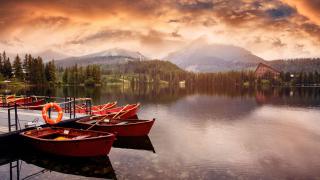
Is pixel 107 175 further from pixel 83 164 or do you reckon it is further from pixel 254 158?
pixel 254 158

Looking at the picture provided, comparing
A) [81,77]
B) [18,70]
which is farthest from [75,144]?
[81,77]

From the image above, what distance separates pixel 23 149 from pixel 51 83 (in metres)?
141

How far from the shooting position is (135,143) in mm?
28516

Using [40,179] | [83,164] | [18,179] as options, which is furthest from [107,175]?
[18,179]

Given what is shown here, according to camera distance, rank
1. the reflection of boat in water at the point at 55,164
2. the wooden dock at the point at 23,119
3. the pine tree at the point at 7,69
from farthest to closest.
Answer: the pine tree at the point at 7,69, the wooden dock at the point at 23,119, the reflection of boat in water at the point at 55,164

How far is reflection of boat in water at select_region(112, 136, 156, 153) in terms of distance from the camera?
27.1 meters

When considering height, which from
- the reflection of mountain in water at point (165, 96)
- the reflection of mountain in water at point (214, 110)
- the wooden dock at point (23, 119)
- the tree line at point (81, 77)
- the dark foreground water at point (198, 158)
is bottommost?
the dark foreground water at point (198, 158)

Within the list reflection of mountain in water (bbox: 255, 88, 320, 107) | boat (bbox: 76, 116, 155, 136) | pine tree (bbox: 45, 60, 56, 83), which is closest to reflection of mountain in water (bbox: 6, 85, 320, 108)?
reflection of mountain in water (bbox: 255, 88, 320, 107)

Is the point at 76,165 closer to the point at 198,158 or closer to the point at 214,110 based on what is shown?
the point at 198,158

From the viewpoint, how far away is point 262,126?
131ft

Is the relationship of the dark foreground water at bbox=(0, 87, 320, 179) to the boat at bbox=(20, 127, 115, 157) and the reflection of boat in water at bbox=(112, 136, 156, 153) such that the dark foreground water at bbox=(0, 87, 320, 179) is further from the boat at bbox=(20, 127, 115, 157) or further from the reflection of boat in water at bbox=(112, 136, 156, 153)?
the boat at bbox=(20, 127, 115, 157)

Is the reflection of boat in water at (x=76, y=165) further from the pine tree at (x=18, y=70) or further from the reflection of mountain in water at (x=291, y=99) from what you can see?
the pine tree at (x=18, y=70)

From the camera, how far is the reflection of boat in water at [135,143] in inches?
1066

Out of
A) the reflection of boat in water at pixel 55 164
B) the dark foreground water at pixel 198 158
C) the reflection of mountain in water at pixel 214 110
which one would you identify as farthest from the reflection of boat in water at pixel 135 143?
the reflection of mountain in water at pixel 214 110
